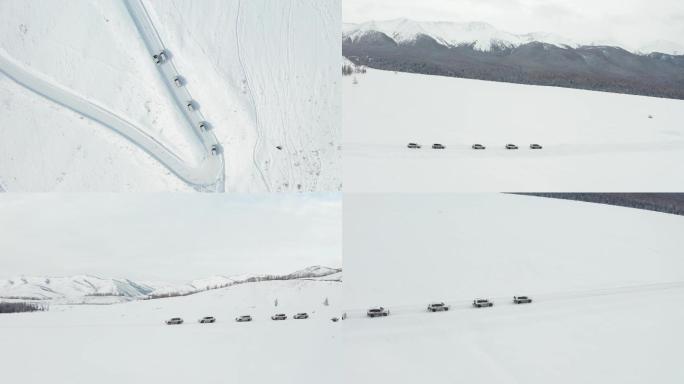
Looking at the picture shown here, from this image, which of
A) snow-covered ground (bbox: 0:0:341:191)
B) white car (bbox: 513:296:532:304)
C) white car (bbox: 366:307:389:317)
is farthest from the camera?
white car (bbox: 513:296:532:304)

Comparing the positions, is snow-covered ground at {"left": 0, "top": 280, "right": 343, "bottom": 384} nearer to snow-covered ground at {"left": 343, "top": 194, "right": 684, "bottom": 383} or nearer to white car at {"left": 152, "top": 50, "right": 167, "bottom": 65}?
snow-covered ground at {"left": 343, "top": 194, "right": 684, "bottom": 383}

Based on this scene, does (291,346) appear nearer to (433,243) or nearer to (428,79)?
(433,243)

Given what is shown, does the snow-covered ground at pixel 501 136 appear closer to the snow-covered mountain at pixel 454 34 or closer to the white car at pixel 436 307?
the snow-covered mountain at pixel 454 34

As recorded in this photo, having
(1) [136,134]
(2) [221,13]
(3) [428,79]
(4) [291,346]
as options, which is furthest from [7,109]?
(3) [428,79]

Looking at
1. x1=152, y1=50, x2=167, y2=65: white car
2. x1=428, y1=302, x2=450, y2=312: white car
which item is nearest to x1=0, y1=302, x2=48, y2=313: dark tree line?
x1=152, y1=50, x2=167, y2=65: white car

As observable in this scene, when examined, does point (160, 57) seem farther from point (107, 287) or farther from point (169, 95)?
point (107, 287)

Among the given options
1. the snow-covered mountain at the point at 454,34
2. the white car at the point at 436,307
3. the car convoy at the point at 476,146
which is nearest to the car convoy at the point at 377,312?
the white car at the point at 436,307
